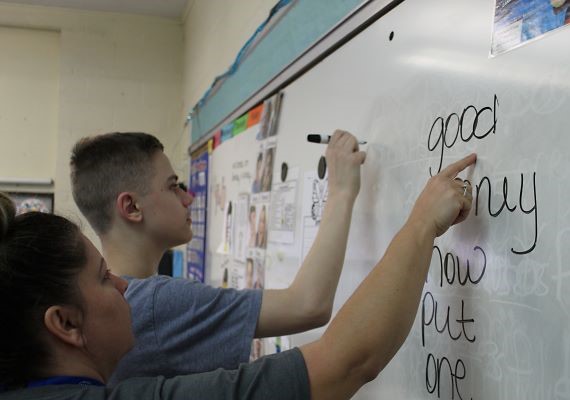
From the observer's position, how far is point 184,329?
982 millimetres

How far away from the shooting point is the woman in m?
0.66

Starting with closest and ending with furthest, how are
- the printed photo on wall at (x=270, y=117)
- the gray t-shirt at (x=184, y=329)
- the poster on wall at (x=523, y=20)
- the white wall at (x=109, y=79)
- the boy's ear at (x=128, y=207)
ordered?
the poster on wall at (x=523, y=20), the gray t-shirt at (x=184, y=329), the boy's ear at (x=128, y=207), the printed photo on wall at (x=270, y=117), the white wall at (x=109, y=79)

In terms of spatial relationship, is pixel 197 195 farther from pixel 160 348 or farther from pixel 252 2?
pixel 160 348

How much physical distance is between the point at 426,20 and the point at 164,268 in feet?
9.01

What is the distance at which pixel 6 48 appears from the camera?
363 cm

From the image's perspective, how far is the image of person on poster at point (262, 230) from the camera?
160 cm

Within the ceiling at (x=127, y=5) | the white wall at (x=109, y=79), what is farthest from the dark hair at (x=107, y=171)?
the ceiling at (x=127, y=5)

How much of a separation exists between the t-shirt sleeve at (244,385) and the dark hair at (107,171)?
0.61 meters

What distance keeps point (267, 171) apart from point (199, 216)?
119 cm

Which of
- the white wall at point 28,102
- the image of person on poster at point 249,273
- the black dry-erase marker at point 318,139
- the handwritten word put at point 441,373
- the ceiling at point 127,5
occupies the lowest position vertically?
the handwritten word put at point 441,373

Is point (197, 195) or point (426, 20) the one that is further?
point (197, 195)

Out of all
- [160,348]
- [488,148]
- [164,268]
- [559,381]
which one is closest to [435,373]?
[559,381]

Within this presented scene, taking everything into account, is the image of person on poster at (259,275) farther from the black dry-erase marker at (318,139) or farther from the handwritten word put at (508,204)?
the handwritten word put at (508,204)

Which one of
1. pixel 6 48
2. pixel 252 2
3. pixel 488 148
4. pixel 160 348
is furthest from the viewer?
pixel 6 48
